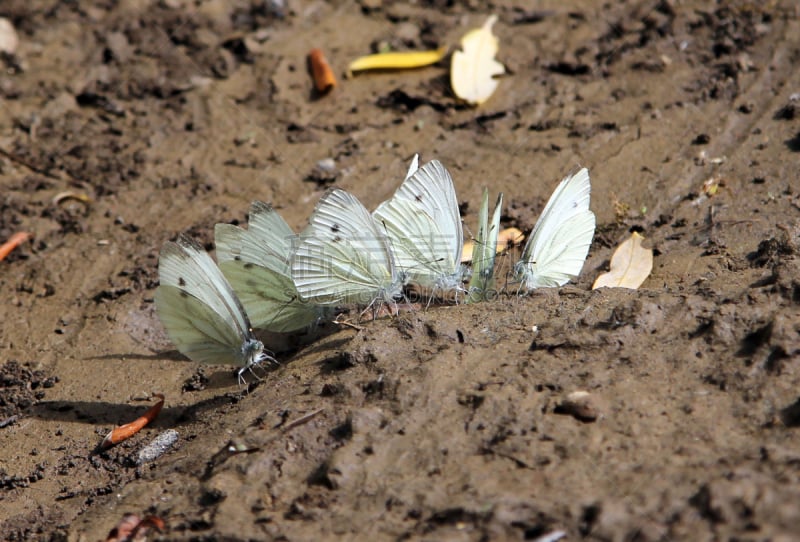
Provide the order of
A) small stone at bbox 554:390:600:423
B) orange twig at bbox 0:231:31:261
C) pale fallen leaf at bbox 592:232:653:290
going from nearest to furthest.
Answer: small stone at bbox 554:390:600:423, pale fallen leaf at bbox 592:232:653:290, orange twig at bbox 0:231:31:261

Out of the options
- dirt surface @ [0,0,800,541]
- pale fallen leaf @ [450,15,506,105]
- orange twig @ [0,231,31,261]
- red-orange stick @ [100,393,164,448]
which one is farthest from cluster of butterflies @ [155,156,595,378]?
pale fallen leaf @ [450,15,506,105]

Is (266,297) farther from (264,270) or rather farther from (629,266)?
(629,266)

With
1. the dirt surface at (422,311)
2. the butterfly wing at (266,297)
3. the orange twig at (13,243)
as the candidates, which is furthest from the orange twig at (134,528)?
the orange twig at (13,243)

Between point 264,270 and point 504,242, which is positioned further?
point 504,242

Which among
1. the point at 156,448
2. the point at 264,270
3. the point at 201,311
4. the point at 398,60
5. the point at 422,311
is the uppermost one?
the point at 398,60

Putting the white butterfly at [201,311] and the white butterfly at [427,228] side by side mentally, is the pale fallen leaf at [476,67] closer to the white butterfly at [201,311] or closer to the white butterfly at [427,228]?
the white butterfly at [427,228]

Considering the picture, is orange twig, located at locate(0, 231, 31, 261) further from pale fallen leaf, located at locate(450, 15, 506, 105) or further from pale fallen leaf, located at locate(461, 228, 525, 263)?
pale fallen leaf, located at locate(450, 15, 506, 105)

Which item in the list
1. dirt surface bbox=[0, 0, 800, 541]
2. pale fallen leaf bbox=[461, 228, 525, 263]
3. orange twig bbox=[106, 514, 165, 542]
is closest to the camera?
dirt surface bbox=[0, 0, 800, 541]

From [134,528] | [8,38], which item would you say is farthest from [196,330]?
[8,38]
